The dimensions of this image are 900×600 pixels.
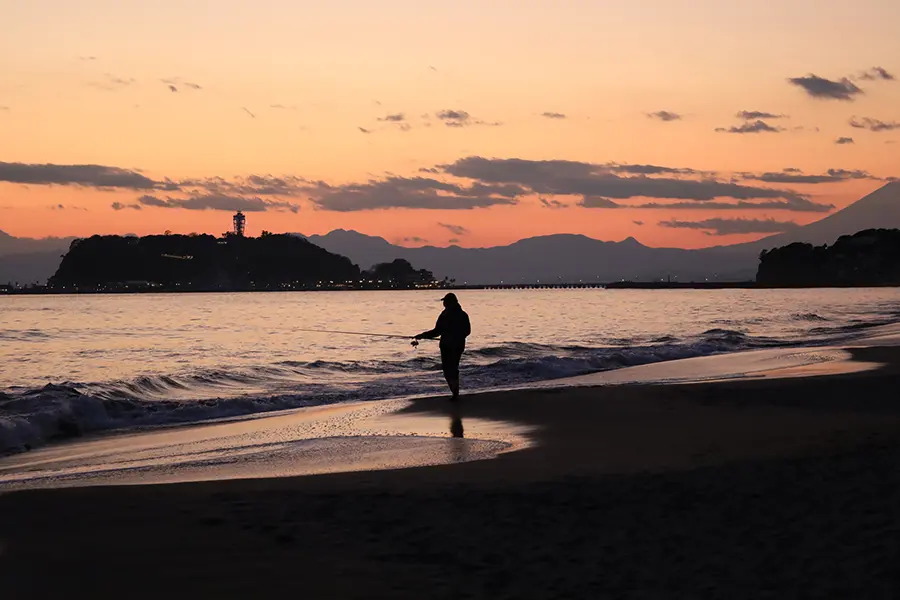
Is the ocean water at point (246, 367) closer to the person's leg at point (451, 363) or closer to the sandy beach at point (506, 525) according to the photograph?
the person's leg at point (451, 363)

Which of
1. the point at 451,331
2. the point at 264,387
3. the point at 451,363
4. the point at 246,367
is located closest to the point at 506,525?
the point at 451,331

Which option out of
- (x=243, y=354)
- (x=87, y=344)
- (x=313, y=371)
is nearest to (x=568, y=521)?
(x=313, y=371)

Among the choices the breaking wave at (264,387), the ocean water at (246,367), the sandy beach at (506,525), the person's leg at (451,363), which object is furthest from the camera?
the person's leg at (451,363)

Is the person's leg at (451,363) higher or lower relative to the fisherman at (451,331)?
lower

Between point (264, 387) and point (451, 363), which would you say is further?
point (264, 387)

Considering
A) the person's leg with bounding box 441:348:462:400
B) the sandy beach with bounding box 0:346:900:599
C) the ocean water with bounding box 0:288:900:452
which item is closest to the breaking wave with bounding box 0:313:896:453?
the ocean water with bounding box 0:288:900:452

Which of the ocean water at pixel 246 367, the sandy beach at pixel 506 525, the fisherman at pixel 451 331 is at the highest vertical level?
the fisherman at pixel 451 331

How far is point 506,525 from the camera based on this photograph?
7105mm

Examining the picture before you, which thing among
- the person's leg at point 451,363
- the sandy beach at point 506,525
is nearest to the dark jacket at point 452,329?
the person's leg at point 451,363

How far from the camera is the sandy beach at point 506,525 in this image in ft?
18.8

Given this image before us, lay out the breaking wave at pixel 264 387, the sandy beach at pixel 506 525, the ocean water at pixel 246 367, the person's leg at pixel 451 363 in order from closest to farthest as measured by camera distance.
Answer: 1. the sandy beach at pixel 506 525
2. the breaking wave at pixel 264 387
3. the ocean water at pixel 246 367
4. the person's leg at pixel 451 363

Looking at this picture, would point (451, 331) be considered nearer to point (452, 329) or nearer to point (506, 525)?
point (452, 329)

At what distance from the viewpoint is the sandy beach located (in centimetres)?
573

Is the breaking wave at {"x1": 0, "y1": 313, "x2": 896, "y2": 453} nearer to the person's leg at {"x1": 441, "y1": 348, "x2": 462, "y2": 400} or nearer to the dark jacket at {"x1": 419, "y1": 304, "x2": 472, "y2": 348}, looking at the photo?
the person's leg at {"x1": 441, "y1": 348, "x2": 462, "y2": 400}
